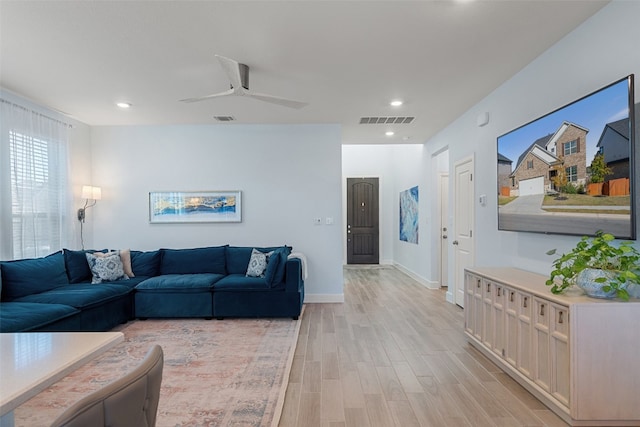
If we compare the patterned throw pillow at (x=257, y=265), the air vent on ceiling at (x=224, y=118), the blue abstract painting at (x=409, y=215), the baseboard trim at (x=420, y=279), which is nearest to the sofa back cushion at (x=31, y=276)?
the patterned throw pillow at (x=257, y=265)

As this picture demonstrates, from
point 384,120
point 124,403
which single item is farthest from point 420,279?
point 124,403

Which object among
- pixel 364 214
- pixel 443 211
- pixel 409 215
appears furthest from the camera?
pixel 364 214

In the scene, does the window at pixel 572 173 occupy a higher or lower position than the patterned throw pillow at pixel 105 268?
higher

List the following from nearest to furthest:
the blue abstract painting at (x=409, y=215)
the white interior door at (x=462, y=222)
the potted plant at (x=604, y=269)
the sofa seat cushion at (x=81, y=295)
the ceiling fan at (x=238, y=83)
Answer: the potted plant at (x=604, y=269) < the ceiling fan at (x=238, y=83) < the sofa seat cushion at (x=81, y=295) < the white interior door at (x=462, y=222) < the blue abstract painting at (x=409, y=215)

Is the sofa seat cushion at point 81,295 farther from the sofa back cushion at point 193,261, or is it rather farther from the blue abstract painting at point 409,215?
the blue abstract painting at point 409,215

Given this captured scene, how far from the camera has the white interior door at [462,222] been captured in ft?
14.0

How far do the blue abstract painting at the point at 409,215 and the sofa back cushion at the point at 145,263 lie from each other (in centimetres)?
469

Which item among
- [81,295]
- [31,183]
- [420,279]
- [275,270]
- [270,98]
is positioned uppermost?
[270,98]

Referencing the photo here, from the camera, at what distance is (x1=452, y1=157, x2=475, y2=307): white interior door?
4.27 metres

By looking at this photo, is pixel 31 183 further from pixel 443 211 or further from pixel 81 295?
pixel 443 211

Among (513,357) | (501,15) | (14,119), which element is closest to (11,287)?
(14,119)

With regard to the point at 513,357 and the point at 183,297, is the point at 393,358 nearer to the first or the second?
the point at 513,357

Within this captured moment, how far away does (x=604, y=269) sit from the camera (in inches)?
77.9

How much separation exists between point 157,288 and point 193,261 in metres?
0.66
